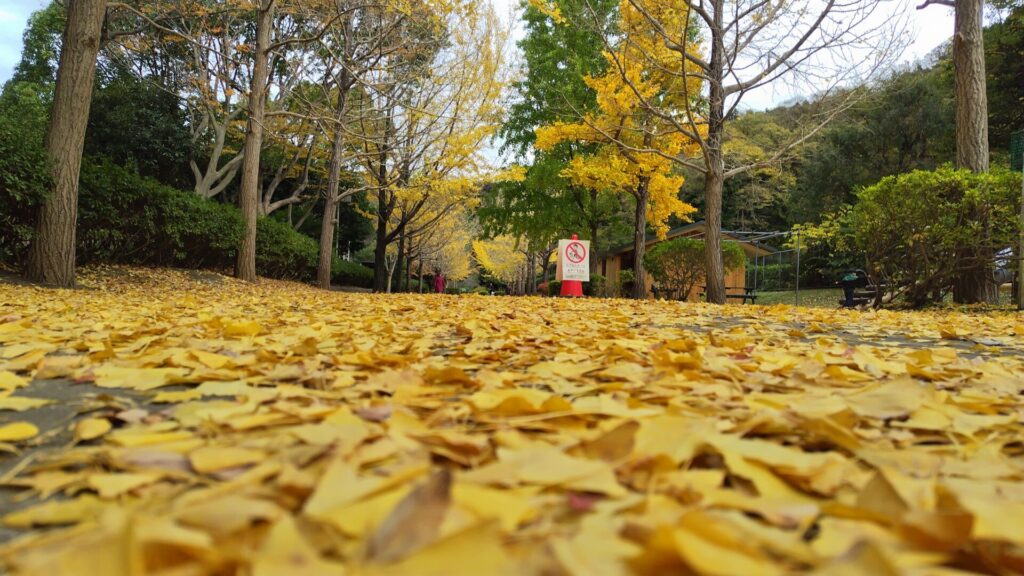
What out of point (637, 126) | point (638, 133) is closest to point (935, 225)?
point (637, 126)

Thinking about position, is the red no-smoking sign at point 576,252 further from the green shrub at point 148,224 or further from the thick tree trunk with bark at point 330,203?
the green shrub at point 148,224

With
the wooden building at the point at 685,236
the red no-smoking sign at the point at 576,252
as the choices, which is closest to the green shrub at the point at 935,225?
the red no-smoking sign at the point at 576,252

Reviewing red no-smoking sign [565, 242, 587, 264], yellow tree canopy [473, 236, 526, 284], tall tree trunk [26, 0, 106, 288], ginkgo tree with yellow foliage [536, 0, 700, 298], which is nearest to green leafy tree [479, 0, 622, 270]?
ginkgo tree with yellow foliage [536, 0, 700, 298]

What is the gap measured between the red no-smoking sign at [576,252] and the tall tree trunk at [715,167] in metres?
2.67

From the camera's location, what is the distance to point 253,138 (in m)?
9.38

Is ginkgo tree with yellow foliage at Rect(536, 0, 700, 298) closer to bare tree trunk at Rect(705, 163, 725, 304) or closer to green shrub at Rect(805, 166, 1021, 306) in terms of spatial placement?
bare tree trunk at Rect(705, 163, 725, 304)

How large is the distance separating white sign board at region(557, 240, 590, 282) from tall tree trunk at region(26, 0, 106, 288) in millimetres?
7014

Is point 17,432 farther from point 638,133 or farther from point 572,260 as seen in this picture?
point 638,133

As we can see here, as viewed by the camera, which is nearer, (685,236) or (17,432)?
(17,432)

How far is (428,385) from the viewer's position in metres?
1.36

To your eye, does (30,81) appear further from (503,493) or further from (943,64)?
(943,64)

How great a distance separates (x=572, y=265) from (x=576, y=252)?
0.27m

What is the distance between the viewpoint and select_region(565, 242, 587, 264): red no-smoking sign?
10.2m

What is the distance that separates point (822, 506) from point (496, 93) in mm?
11665
